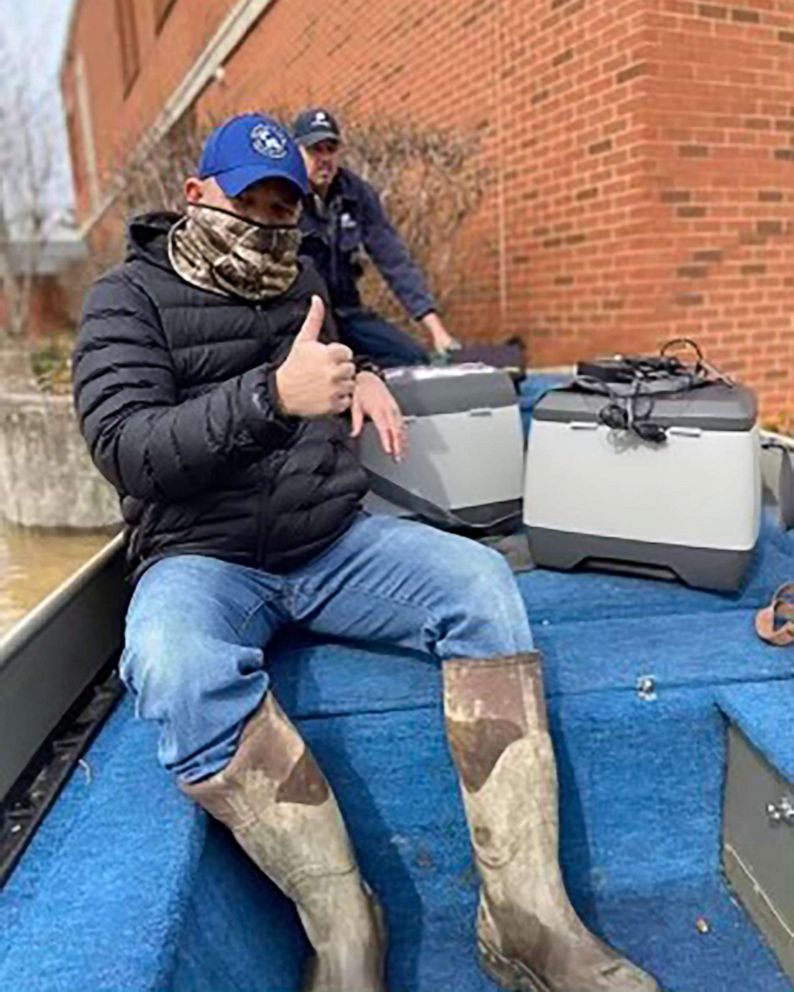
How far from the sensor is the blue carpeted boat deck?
143cm

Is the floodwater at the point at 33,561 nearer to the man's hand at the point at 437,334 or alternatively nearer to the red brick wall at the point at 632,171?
the man's hand at the point at 437,334

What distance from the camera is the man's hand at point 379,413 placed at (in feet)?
6.07

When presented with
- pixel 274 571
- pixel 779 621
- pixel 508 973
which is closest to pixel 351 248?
pixel 274 571

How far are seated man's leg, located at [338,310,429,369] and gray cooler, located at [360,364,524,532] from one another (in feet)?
1.95

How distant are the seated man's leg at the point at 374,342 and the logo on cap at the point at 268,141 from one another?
1.49m

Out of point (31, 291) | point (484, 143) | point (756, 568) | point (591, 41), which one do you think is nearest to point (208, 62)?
point (31, 291)

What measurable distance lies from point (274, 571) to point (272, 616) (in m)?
0.09

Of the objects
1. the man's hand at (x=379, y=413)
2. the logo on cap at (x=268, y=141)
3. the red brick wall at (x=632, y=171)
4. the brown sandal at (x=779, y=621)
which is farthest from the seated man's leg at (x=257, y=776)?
the red brick wall at (x=632, y=171)

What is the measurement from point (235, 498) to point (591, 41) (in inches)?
132

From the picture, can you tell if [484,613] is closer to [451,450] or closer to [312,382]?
[312,382]

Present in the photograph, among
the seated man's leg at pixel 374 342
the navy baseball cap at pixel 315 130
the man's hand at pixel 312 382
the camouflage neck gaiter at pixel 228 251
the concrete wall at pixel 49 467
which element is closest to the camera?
the man's hand at pixel 312 382

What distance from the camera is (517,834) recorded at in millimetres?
1441

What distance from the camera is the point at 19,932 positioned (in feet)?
4.07

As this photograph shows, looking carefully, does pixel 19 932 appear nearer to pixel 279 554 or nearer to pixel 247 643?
pixel 247 643
